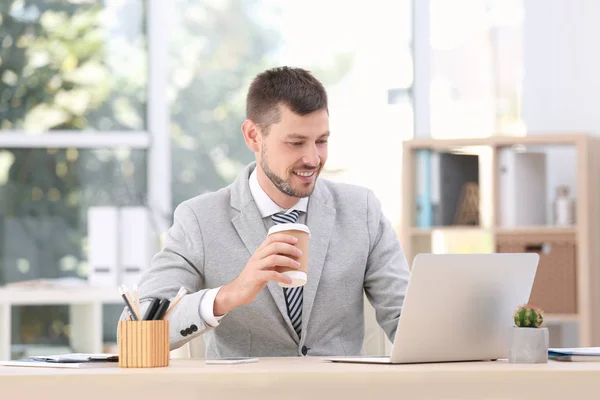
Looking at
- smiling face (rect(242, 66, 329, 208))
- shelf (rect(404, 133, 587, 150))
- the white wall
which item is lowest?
smiling face (rect(242, 66, 329, 208))

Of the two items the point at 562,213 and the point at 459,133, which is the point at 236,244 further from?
the point at 459,133

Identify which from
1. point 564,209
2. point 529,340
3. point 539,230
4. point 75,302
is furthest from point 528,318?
point 75,302

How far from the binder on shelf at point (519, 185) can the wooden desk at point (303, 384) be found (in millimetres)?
3079

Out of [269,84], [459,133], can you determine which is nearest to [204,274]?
[269,84]

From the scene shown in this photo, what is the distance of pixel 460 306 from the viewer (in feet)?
6.00

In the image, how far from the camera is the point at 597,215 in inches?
180

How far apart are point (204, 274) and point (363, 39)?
359 centimetres

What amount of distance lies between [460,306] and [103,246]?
363 cm

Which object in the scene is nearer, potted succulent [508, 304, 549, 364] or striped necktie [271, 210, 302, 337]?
potted succulent [508, 304, 549, 364]

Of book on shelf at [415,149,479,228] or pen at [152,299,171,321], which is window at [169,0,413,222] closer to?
book on shelf at [415,149,479,228]

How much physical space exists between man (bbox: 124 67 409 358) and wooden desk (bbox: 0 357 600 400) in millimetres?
721

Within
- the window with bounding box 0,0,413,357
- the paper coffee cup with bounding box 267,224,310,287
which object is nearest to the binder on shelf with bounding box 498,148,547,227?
the window with bounding box 0,0,413,357

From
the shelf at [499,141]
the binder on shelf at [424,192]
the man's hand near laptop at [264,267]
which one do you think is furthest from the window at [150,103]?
the man's hand near laptop at [264,267]

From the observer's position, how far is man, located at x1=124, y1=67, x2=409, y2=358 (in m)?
2.39
